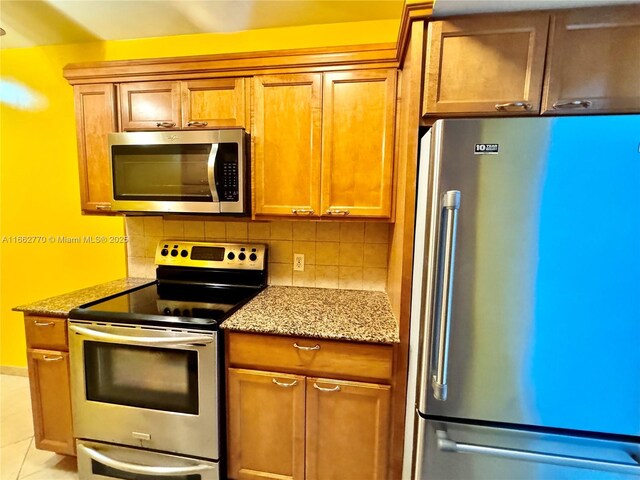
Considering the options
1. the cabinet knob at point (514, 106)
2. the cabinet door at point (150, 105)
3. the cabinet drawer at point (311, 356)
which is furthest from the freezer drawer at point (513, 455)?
the cabinet door at point (150, 105)

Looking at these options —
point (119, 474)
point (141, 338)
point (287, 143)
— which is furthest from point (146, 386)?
point (287, 143)

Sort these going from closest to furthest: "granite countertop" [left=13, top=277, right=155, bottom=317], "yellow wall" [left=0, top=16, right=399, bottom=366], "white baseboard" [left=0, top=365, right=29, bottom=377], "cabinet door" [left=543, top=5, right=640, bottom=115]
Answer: "cabinet door" [left=543, top=5, right=640, bottom=115] < "granite countertop" [left=13, top=277, right=155, bottom=317] < "yellow wall" [left=0, top=16, right=399, bottom=366] < "white baseboard" [left=0, top=365, right=29, bottom=377]

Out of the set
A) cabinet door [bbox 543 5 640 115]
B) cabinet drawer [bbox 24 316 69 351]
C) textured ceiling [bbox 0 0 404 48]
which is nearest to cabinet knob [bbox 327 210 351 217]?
cabinet door [bbox 543 5 640 115]

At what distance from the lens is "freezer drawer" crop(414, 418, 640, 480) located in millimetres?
1019

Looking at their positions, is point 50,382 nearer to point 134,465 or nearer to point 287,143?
point 134,465

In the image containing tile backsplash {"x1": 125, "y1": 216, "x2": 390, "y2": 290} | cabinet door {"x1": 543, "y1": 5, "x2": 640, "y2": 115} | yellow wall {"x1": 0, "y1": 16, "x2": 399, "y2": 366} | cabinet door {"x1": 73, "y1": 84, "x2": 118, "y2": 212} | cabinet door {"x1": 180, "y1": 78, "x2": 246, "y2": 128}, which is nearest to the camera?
cabinet door {"x1": 543, "y1": 5, "x2": 640, "y2": 115}

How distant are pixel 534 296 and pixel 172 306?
1.64 meters

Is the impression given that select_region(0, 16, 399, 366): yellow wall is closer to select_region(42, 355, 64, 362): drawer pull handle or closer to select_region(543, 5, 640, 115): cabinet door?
select_region(42, 355, 64, 362): drawer pull handle

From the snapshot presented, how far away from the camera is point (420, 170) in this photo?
3.98 feet

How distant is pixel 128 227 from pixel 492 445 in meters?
2.47

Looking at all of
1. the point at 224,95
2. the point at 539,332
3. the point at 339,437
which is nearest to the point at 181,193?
the point at 224,95

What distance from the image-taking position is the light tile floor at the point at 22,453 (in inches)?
68.0

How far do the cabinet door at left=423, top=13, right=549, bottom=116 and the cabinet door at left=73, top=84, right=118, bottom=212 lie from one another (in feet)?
5.82

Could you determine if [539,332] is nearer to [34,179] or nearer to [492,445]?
[492,445]
